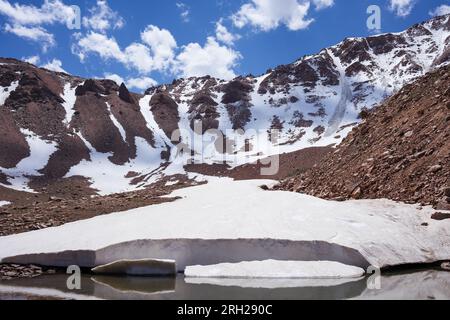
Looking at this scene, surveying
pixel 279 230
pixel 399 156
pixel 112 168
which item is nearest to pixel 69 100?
pixel 112 168

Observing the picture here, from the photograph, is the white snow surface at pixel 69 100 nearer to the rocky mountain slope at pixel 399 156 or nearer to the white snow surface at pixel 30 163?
the white snow surface at pixel 30 163

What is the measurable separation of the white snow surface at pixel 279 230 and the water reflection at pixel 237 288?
33.7 inches

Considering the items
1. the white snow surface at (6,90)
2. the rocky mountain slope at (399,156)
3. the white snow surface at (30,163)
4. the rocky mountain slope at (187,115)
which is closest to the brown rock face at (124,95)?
the rocky mountain slope at (187,115)

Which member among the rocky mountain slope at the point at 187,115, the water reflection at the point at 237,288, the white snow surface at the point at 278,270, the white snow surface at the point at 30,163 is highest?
the rocky mountain slope at the point at 187,115

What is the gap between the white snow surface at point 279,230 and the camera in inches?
453

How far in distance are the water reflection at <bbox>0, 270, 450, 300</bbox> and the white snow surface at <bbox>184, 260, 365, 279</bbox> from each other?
208mm

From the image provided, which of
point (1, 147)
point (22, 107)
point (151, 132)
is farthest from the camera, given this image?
point (151, 132)

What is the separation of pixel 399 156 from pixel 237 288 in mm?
9413

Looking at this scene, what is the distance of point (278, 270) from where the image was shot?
10.8 meters

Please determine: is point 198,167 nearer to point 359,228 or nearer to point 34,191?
point 34,191

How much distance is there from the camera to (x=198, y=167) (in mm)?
86500

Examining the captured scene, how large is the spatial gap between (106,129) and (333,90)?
68.5 metres

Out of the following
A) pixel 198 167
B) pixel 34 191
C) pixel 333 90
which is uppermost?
pixel 333 90
